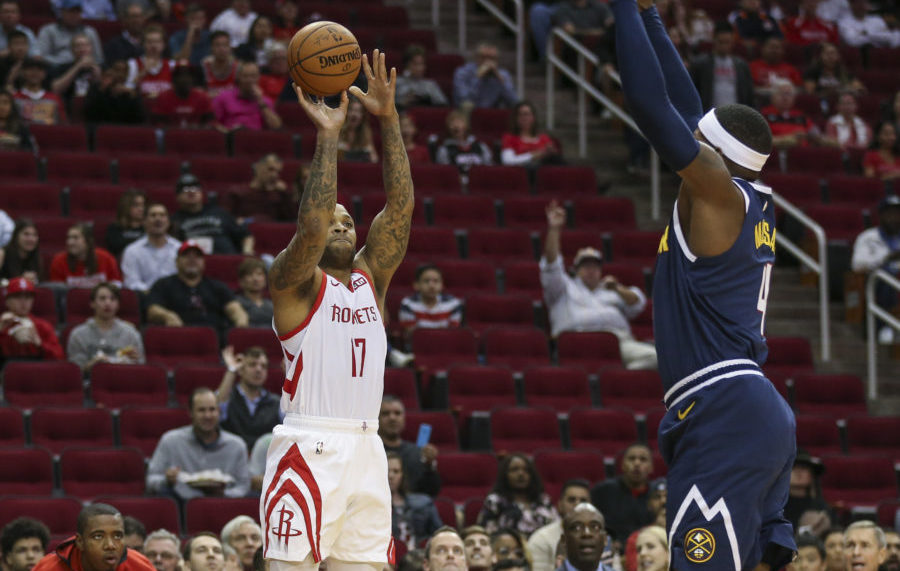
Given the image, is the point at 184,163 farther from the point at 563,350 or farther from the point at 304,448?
the point at 304,448

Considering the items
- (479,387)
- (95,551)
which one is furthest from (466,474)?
(95,551)

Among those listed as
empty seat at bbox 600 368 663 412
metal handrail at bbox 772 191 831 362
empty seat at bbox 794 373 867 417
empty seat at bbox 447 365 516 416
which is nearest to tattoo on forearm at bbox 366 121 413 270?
empty seat at bbox 447 365 516 416

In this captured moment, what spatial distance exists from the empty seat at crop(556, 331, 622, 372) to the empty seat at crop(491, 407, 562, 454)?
1.16m

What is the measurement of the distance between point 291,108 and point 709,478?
11200 mm

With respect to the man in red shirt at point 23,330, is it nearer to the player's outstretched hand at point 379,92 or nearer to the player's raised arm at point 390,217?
the player's raised arm at point 390,217

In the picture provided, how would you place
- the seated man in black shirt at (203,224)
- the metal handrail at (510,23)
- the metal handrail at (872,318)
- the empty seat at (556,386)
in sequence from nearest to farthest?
1. the empty seat at (556,386)
2. the seated man in black shirt at (203,224)
3. the metal handrail at (872,318)
4. the metal handrail at (510,23)

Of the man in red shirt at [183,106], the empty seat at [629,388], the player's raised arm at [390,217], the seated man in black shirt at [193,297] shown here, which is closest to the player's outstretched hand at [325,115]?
the player's raised arm at [390,217]

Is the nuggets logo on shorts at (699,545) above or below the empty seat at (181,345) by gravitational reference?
below

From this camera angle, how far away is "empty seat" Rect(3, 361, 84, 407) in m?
10.9

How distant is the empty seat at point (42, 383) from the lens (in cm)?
1094

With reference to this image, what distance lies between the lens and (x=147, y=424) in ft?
35.4

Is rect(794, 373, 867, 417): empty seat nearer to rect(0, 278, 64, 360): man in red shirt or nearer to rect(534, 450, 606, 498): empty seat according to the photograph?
rect(534, 450, 606, 498): empty seat

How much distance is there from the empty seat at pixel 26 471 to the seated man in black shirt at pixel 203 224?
3.28m

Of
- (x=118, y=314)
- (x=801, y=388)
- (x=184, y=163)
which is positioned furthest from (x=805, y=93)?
(x=118, y=314)
